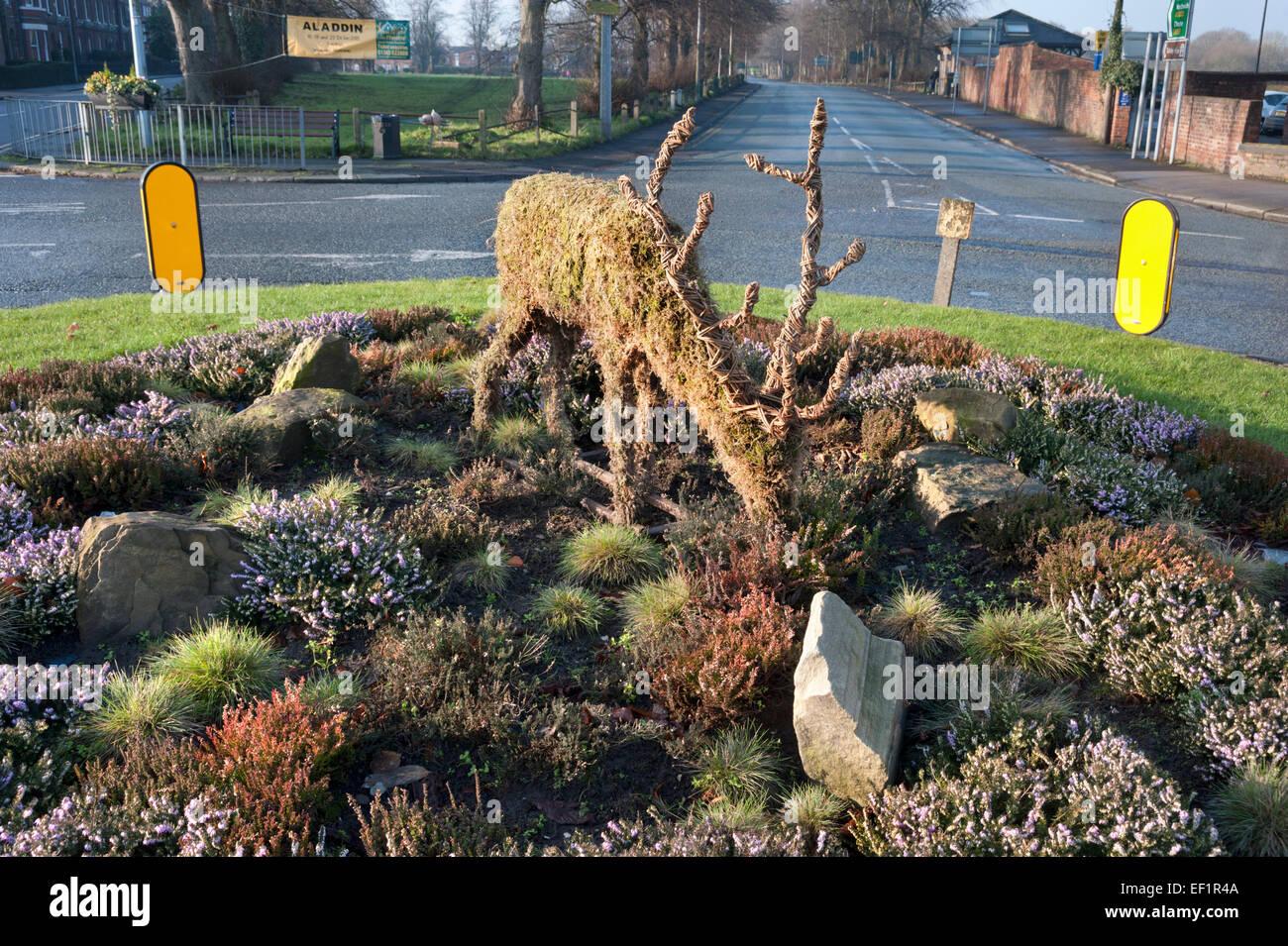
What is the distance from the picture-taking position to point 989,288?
12695mm

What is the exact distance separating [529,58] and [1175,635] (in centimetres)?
2853

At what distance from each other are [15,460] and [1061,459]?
648 centimetres

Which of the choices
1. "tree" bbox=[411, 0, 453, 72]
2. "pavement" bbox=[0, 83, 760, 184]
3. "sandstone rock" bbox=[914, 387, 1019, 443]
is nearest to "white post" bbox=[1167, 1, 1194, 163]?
"pavement" bbox=[0, 83, 760, 184]

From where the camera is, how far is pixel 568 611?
486cm

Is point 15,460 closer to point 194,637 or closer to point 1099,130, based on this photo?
point 194,637

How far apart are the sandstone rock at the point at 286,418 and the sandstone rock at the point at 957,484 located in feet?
13.0

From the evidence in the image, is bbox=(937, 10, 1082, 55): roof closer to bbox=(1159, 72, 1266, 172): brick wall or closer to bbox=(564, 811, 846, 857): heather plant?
bbox=(1159, 72, 1266, 172): brick wall

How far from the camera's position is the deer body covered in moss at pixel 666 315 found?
13.9ft

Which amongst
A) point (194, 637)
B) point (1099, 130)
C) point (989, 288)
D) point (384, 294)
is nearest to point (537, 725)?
point (194, 637)

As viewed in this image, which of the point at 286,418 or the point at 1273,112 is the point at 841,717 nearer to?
the point at 286,418

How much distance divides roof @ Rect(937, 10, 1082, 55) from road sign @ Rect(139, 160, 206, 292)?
3314 inches

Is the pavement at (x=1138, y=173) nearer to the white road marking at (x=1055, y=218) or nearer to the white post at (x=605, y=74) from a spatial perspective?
the white road marking at (x=1055, y=218)

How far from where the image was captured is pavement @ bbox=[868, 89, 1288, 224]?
2066cm


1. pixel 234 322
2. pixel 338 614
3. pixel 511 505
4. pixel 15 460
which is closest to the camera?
pixel 338 614
